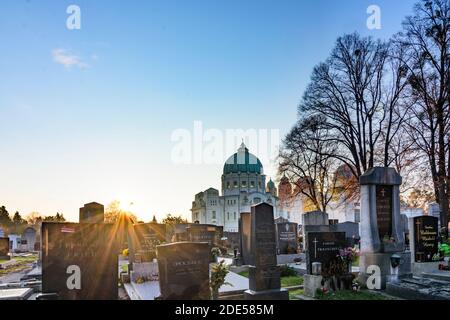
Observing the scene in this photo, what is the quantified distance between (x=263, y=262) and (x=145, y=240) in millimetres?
6030

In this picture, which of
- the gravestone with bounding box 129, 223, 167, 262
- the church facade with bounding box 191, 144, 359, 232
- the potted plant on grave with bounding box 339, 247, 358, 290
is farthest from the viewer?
the church facade with bounding box 191, 144, 359, 232

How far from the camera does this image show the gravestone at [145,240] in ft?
42.7

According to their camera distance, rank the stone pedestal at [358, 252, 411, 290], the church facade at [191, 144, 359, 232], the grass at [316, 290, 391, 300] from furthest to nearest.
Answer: the church facade at [191, 144, 359, 232]
the stone pedestal at [358, 252, 411, 290]
the grass at [316, 290, 391, 300]

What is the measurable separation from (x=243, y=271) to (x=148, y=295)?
19.6ft

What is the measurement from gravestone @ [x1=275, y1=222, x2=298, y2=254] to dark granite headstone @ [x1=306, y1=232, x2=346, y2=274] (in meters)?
7.12

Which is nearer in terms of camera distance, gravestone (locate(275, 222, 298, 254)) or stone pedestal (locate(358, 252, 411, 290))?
stone pedestal (locate(358, 252, 411, 290))

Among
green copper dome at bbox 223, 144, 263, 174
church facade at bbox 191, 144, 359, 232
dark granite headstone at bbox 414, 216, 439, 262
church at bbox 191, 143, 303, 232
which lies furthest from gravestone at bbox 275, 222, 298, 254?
green copper dome at bbox 223, 144, 263, 174

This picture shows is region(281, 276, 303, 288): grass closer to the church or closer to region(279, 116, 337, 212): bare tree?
region(279, 116, 337, 212): bare tree

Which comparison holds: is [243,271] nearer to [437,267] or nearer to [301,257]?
[301,257]

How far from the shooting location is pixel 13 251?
30.5m

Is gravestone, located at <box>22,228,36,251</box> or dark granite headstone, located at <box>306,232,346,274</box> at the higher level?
dark granite headstone, located at <box>306,232,346,274</box>

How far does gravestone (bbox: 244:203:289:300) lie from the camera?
8.53 meters

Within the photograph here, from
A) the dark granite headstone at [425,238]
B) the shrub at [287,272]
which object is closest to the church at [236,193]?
the shrub at [287,272]
